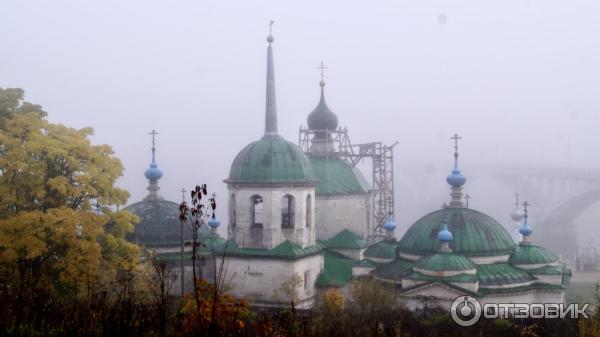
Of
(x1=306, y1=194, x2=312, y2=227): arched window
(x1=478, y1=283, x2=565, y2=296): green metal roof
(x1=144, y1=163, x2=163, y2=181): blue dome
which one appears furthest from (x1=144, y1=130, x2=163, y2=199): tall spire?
(x1=478, y1=283, x2=565, y2=296): green metal roof

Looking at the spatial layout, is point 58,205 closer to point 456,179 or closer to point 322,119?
point 456,179

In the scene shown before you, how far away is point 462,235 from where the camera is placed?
29969mm

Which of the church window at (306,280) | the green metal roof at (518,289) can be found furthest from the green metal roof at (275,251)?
the green metal roof at (518,289)

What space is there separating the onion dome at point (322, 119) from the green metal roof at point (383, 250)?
36.8ft

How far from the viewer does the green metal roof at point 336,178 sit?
37781mm

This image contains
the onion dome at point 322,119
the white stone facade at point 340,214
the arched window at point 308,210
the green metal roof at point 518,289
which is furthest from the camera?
the onion dome at point 322,119

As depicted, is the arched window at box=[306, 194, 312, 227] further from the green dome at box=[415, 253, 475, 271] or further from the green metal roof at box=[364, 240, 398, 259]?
the green dome at box=[415, 253, 475, 271]

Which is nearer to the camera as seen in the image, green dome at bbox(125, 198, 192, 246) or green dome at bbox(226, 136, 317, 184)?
green dome at bbox(226, 136, 317, 184)

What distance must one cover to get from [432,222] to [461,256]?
3.38 meters

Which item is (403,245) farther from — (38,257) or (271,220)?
(38,257)

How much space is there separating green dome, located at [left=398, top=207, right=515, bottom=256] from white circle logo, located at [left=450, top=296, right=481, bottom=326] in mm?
3699

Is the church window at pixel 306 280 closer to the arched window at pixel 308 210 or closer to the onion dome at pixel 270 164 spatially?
the arched window at pixel 308 210

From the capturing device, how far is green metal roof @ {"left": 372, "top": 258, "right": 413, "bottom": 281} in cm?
2938

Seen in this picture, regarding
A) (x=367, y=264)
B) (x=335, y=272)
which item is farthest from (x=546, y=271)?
(x=335, y=272)
